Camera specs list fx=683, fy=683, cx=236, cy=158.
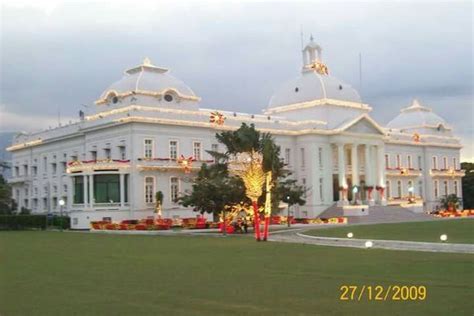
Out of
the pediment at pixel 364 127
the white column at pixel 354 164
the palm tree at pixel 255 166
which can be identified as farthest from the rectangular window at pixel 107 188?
the white column at pixel 354 164

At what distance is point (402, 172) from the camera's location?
266 feet

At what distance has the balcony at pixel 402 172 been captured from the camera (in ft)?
260

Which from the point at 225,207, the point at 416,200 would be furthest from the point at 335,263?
the point at 416,200

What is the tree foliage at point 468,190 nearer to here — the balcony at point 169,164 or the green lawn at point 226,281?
the balcony at point 169,164

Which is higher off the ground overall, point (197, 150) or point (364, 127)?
point (364, 127)

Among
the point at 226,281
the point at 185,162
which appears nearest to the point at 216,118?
the point at 185,162

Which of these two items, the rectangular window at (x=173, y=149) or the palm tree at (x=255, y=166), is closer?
the palm tree at (x=255, y=166)

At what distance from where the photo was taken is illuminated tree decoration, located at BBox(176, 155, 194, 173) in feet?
192

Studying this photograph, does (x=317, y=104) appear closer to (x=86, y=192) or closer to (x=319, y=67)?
(x=319, y=67)

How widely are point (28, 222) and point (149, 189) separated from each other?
10318 mm

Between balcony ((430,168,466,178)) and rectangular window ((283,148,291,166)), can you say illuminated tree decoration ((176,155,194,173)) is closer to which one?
rectangular window ((283,148,291,166))

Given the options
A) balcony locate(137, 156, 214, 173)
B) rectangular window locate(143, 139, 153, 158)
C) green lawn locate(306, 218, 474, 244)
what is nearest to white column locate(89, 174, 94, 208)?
balcony locate(137, 156, 214, 173)

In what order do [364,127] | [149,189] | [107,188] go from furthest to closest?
[364,127]
[149,189]
[107,188]

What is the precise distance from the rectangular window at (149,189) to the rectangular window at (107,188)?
7.62 feet
